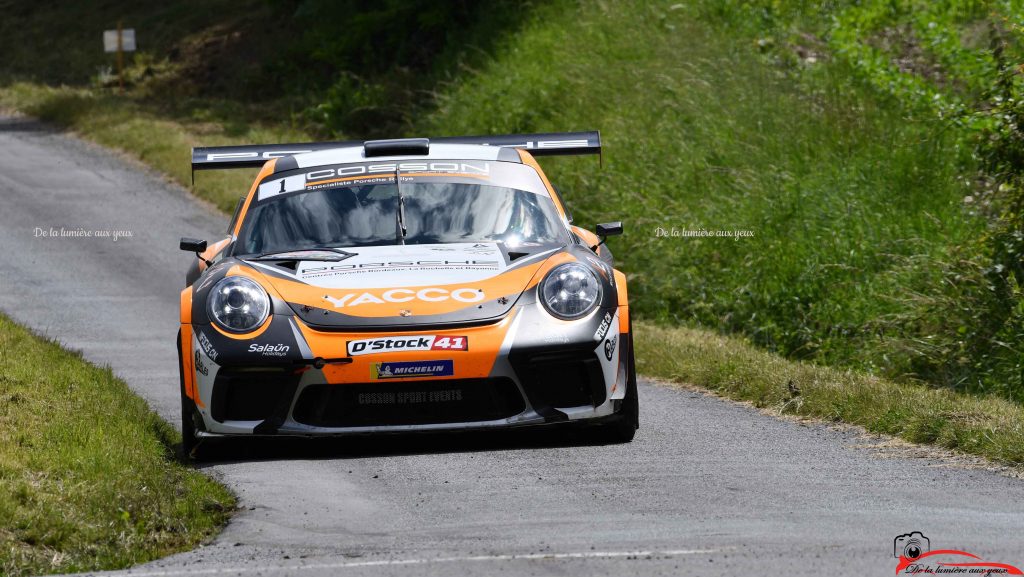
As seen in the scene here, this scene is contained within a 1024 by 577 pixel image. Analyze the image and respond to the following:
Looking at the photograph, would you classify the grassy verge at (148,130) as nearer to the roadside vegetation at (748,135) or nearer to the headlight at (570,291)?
the roadside vegetation at (748,135)

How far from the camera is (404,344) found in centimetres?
680

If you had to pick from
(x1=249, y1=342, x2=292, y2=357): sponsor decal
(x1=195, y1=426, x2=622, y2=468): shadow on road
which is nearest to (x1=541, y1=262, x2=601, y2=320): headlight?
(x1=195, y1=426, x2=622, y2=468): shadow on road

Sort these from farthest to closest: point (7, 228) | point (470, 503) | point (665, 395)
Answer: point (7, 228) → point (665, 395) → point (470, 503)

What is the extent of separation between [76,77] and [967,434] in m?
27.2

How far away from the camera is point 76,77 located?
31422 millimetres

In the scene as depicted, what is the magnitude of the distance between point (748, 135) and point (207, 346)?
1121 centimetres

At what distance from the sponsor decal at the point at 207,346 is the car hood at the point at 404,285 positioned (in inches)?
15.5

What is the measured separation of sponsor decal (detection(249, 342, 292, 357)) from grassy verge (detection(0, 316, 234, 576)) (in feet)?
1.99

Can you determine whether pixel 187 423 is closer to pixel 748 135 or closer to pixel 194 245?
pixel 194 245

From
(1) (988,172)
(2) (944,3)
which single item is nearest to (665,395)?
(1) (988,172)

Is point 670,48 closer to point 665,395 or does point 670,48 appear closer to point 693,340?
point 693,340

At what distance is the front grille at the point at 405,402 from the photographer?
6.85 meters

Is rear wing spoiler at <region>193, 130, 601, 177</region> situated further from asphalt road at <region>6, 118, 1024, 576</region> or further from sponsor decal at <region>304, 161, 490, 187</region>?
asphalt road at <region>6, 118, 1024, 576</region>

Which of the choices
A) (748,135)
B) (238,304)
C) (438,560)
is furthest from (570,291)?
(748,135)
